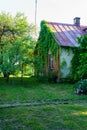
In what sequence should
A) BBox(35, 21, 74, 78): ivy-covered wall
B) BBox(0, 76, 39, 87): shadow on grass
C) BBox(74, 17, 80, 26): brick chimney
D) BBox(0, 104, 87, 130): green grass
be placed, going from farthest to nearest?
BBox(74, 17, 80, 26): brick chimney, BBox(35, 21, 74, 78): ivy-covered wall, BBox(0, 76, 39, 87): shadow on grass, BBox(0, 104, 87, 130): green grass

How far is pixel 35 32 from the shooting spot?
35375 mm

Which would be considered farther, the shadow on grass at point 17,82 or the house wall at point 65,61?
the house wall at point 65,61

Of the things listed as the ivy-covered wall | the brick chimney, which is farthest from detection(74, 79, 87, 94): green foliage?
the brick chimney

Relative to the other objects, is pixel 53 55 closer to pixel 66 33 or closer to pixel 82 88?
pixel 66 33

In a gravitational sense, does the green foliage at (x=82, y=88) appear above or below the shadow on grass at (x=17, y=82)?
above

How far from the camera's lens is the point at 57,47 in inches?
1110

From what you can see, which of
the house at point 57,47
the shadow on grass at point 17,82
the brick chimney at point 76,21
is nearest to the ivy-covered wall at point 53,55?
the house at point 57,47

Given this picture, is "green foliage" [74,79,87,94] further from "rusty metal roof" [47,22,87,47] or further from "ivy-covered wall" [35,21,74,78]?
"rusty metal roof" [47,22,87,47]

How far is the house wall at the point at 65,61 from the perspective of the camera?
2783 centimetres

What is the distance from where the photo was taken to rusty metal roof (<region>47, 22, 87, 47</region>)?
27.8 metres

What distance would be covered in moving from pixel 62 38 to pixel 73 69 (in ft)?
10.1

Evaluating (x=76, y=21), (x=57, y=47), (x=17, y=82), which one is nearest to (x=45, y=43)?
(x=57, y=47)

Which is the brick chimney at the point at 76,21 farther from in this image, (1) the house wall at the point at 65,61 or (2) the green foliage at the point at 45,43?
(1) the house wall at the point at 65,61

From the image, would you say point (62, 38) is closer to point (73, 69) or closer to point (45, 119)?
Result: point (73, 69)
